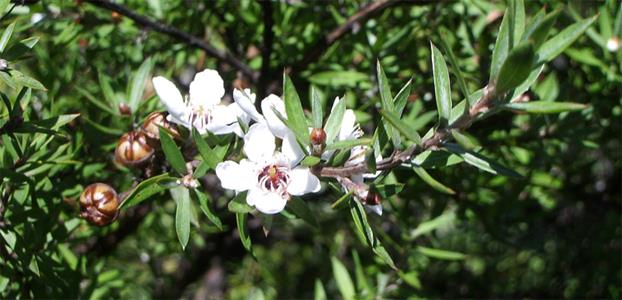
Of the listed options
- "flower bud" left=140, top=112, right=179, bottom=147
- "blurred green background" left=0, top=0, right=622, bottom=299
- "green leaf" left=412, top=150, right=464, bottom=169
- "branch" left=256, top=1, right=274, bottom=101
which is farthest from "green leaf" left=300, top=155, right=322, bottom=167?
"branch" left=256, top=1, right=274, bottom=101

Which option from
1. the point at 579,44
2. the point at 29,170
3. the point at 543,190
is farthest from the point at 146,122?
the point at 543,190

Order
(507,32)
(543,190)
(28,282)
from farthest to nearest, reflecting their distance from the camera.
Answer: (543,190) → (28,282) → (507,32)

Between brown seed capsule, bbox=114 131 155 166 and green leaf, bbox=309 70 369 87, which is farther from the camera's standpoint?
green leaf, bbox=309 70 369 87

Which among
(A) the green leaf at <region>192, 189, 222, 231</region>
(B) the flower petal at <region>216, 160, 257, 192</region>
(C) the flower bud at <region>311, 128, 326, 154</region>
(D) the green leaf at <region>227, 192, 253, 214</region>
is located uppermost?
(C) the flower bud at <region>311, 128, 326, 154</region>

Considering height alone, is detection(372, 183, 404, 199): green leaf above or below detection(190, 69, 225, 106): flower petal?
below

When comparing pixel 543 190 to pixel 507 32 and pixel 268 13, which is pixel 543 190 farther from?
pixel 507 32

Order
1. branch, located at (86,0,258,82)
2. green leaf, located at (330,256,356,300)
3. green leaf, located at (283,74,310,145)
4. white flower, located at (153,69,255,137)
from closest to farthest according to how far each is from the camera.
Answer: green leaf, located at (283,74,310,145) → white flower, located at (153,69,255,137) → branch, located at (86,0,258,82) → green leaf, located at (330,256,356,300)

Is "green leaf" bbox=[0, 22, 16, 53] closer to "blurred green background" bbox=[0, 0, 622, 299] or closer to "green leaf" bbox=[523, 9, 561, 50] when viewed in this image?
"blurred green background" bbox=[0, 0, 622, 299]
